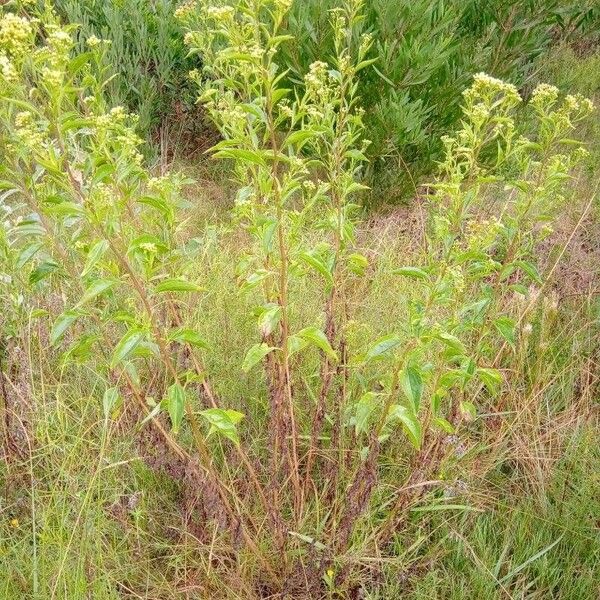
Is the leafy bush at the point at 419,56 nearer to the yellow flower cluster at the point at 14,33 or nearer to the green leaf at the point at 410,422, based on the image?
the green leaf at the point at 410,422

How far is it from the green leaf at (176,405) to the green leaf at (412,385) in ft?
1.50

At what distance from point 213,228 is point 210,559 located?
1.10 meters

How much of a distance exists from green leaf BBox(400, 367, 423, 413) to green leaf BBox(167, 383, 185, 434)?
18.0 inches

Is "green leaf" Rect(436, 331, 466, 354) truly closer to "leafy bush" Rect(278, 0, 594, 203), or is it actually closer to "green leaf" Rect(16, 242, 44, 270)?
"green leaf" Rect(16, 242, 44, 270)

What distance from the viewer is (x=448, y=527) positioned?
191cm

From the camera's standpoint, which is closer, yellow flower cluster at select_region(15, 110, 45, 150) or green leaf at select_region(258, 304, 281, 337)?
yellow flower cluster at select_region(15, 110, 45, 150)

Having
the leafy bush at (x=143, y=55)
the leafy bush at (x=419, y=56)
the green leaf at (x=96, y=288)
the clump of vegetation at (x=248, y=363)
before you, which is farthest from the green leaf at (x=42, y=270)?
the leafy bush at (x=143, y=55)

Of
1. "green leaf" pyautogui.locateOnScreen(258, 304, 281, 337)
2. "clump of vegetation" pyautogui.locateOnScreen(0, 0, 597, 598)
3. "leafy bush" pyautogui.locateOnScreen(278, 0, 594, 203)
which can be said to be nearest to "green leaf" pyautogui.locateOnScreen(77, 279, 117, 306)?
"clump of vegetation" pyautogui.locateOnScreen(0, 0, 597, 598)

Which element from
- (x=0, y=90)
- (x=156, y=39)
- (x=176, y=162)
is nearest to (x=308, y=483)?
(x=0, y=90)

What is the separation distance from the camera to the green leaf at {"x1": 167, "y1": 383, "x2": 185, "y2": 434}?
1.30 meters

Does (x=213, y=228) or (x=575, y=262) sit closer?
(x=213, y=228)

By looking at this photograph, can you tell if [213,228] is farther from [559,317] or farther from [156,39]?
[156,39]

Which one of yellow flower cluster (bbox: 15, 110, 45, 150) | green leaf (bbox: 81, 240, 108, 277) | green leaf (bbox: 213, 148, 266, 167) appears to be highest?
yellow flower cluster (bbox: 15, 110, 45, 150)

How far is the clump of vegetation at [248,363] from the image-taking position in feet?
4.32
